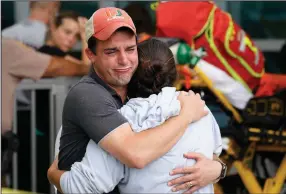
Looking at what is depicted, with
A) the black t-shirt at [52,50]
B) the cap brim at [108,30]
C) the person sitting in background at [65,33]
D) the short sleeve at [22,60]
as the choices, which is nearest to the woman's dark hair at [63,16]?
the person sitting in background at [65,33]

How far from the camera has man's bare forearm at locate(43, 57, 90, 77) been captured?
550cm

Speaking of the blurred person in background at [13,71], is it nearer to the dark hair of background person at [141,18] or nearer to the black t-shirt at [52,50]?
the black t-shirt at [52,50]

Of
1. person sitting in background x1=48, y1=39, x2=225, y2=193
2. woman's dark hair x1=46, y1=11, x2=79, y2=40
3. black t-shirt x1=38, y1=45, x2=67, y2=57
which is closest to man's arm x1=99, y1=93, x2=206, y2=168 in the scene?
person sitting in background x1=48, y1=39, x2=225, y2=193

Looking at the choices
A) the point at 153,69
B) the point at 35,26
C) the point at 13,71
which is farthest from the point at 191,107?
the point at 35,26

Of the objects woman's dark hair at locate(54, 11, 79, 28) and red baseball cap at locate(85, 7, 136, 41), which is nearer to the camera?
red baseball cap at locate(85, 7, 136, 41)

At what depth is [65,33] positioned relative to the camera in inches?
234

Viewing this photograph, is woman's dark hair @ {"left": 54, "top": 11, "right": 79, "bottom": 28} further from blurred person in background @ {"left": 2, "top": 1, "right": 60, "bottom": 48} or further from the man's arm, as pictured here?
the man's arm

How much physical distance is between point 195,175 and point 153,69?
1.33 ft

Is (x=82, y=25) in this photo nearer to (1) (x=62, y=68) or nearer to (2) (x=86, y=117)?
(1) (x=62, y=68)

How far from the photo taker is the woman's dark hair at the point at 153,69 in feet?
8.38

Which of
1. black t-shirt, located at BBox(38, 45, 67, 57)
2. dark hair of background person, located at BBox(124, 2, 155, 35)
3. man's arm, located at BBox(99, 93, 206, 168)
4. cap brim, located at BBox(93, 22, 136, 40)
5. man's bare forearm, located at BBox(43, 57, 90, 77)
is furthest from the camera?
black t-shirt, located at BBox(38, 45, 67, 57)

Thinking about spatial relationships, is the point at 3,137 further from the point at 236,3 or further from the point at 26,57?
the point at 236,3

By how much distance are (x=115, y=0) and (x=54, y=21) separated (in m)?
0.54

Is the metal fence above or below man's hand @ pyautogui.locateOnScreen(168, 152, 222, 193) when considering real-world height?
below
